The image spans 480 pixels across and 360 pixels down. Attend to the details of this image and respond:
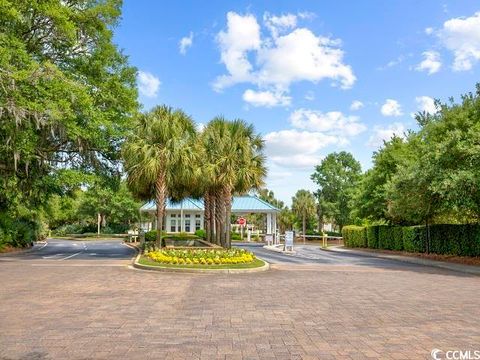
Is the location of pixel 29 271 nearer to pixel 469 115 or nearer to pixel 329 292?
pixel 329 292

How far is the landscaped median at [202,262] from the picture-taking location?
17.6 meters

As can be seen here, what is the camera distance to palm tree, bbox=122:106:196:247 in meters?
23.8

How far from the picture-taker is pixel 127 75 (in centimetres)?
2580

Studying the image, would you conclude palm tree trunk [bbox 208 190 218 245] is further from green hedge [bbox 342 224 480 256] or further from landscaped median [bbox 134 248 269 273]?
green hedge [bbox 342 224 480 256]

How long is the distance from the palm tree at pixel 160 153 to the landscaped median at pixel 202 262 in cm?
418

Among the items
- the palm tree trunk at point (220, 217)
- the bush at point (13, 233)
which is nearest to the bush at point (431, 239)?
the palm tree trunk at point (220, 217)

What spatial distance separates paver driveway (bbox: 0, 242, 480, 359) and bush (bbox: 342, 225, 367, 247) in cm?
2873

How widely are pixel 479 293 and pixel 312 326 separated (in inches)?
282

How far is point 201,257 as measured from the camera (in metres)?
19.1

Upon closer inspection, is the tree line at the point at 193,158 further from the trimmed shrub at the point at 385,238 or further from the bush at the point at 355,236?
the bush at the point at 355,236

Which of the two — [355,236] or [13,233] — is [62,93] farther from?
[355,236]
